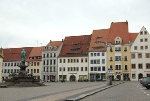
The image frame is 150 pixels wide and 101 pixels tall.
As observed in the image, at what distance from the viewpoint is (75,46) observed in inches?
3516

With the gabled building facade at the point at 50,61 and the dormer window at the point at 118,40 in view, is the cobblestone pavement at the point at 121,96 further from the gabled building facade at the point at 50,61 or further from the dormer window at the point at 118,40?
the gabled building facade at the point at 50,61

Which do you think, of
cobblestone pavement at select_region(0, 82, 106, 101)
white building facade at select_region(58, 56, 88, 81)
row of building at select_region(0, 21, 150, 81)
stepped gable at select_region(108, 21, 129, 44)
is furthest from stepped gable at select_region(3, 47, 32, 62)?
cobblestone pavement at select_region(0, 82, 106, 101)

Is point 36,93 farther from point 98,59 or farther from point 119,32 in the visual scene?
point 119,32

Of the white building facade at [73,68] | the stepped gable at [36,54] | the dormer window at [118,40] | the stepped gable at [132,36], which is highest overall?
the stepped gable at [132,36]

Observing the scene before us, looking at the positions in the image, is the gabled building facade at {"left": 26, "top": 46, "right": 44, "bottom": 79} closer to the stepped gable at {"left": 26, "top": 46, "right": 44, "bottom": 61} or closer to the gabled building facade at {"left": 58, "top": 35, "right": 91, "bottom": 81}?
the stepped gable at {"left": 26, "top": 46, "right": 44, "bottom": 61}

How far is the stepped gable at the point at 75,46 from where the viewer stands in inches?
3428

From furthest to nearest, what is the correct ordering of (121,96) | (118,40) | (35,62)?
(35,62), (118,40), (121,96)

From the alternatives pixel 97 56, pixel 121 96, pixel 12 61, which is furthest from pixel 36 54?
pixel 121 96

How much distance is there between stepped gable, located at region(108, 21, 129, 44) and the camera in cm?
8224

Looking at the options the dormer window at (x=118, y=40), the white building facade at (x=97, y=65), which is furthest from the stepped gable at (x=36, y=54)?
the dormer window at (x=118, y=40)

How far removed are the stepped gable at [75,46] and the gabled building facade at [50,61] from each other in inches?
84.1

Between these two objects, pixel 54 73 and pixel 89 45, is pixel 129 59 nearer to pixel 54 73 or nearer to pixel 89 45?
pixel 89 45

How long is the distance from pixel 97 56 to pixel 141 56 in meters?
13.7

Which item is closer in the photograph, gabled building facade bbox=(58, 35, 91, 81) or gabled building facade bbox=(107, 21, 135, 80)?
gabled building facade bbox=(107, 21, 135, 80)
